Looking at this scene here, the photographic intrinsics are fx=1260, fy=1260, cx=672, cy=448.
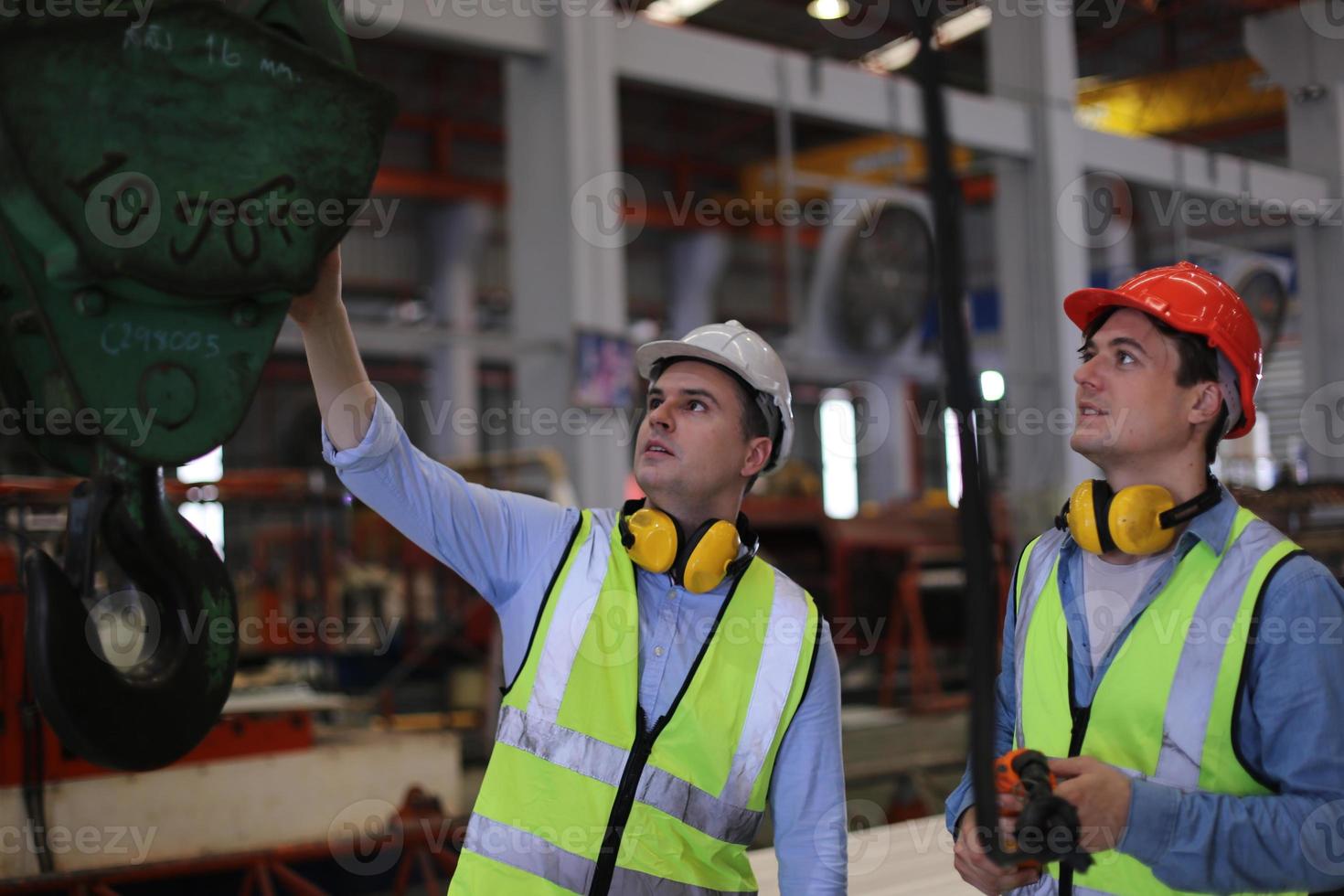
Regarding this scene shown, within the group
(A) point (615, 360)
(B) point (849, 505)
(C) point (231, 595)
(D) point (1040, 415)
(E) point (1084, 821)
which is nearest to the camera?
(C) point (231, 595)

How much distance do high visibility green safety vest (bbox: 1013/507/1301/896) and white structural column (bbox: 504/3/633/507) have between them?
16.9 ft

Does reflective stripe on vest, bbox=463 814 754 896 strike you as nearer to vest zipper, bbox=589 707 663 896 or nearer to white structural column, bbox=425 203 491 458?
vest zipper, bbox=589 707 663 896

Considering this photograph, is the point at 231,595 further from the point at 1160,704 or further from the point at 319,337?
the point at 1160,704

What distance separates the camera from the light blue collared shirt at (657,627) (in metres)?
1.94

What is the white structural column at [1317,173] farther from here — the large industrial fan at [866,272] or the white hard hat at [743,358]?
the white hard hat at [743,358]

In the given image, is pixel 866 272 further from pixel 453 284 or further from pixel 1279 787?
pixel 1279 787

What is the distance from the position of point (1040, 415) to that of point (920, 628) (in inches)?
112

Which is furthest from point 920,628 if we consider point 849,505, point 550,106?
point 849,505

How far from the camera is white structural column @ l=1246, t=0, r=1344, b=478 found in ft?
33.0

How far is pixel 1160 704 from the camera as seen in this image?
5.59ft

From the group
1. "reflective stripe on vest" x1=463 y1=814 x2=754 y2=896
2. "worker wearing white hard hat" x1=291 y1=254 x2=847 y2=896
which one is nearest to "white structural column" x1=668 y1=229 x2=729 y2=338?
"worker wearing white hard hat" x1=291 y1=254 x2=847 y2=896

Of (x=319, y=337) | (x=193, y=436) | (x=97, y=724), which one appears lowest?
(x=97, y=724)

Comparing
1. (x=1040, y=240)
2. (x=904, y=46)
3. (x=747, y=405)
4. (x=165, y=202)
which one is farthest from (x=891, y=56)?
(x=165, y=202)

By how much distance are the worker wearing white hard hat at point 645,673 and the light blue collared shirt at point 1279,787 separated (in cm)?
57
